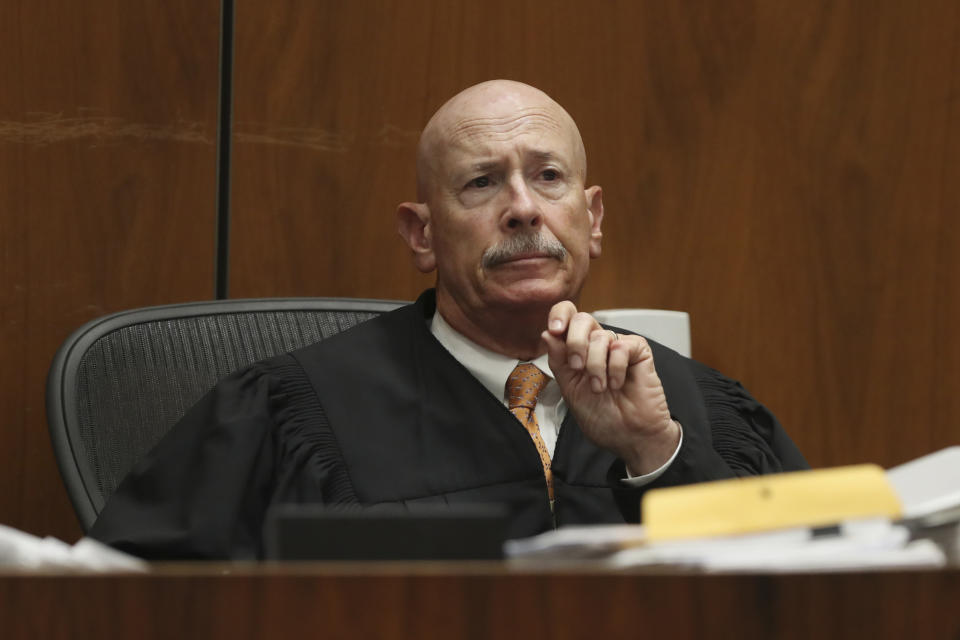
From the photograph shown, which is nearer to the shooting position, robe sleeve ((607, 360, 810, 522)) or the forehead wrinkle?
robe sleeve ((607, 360, 810, 522))

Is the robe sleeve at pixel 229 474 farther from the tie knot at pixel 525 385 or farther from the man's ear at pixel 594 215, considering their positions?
the man's ear at pixel 594 215

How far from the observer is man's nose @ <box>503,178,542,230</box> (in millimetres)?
1844

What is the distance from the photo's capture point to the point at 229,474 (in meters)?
1.63

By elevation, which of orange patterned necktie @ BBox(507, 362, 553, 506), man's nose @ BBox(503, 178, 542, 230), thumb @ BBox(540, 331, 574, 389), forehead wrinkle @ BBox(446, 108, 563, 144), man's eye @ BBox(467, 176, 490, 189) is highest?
forehead wrinkle @ BBox(446, 108, 563, 144)

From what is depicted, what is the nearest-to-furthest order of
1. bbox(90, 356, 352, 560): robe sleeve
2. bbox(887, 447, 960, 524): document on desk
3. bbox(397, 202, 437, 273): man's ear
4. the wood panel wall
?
bbox(887, 447, 960, 524): document on desk < bbox(90, 356, 352, 560): robe sleeve < bbox(397, 202, 437, 273): man's ear < the wood panel wall

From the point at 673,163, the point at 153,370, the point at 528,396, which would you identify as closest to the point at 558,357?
the point at 528,396

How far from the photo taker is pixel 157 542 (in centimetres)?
153

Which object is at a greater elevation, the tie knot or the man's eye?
the man's eye

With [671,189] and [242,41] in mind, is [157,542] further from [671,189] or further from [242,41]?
[671,189]

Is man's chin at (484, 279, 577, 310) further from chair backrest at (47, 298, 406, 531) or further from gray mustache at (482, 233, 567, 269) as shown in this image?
chair backrest at (47, 298, 406, 531)

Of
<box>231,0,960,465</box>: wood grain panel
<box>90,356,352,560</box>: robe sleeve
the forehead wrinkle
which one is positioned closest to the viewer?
<box>90,356,352,560</box>: robe sleeve

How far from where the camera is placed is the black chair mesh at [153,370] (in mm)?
1790

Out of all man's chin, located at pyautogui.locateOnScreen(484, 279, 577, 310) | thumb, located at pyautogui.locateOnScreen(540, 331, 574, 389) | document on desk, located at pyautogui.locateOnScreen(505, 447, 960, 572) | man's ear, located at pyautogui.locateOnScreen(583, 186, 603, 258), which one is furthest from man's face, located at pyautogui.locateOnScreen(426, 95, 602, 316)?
document on desk, located at pyautogui.locateOnScreen(505, 447, 960, 572)

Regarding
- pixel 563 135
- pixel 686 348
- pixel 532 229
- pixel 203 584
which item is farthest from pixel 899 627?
pixel 686 348
